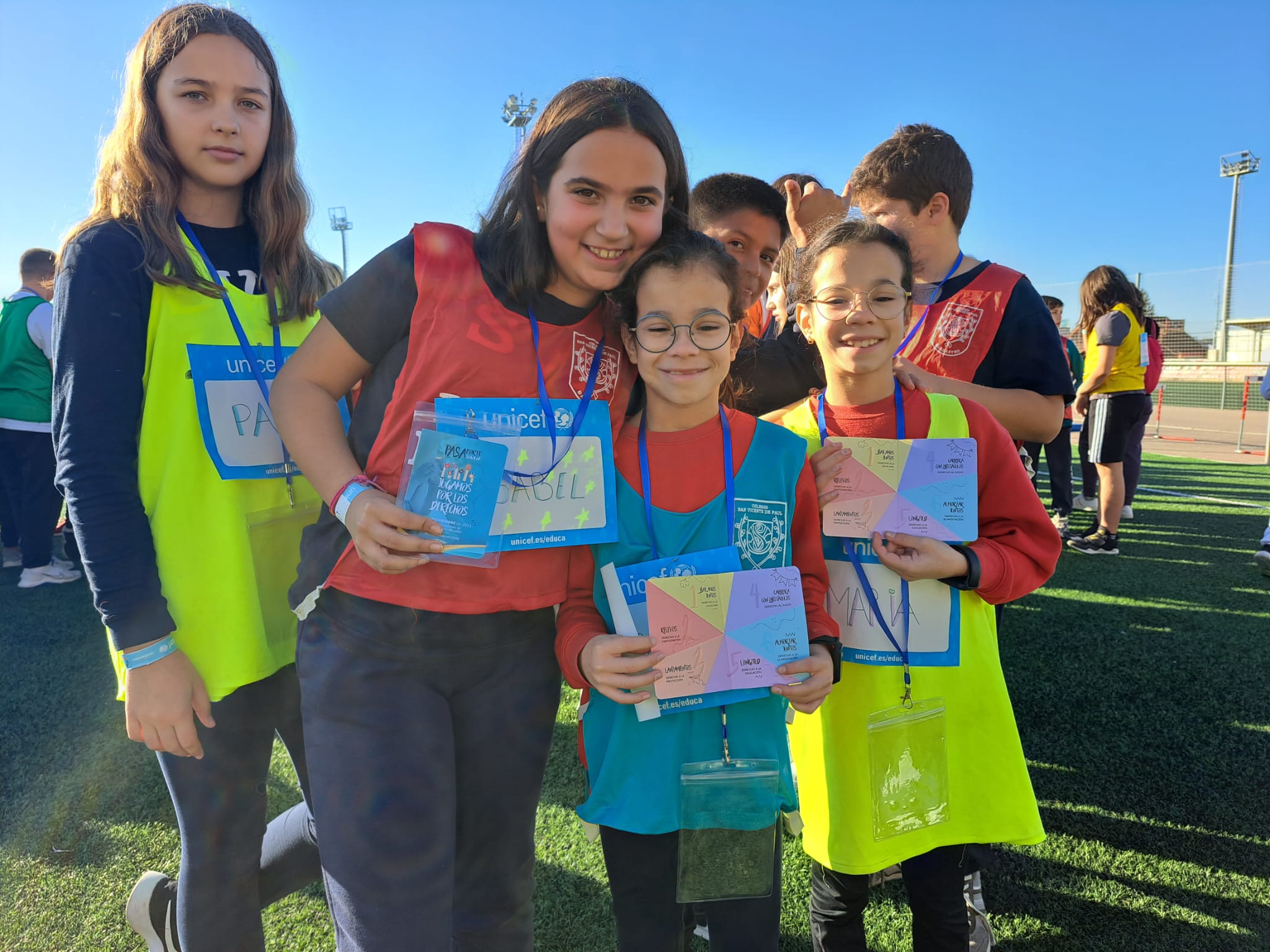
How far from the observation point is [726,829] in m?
1.39

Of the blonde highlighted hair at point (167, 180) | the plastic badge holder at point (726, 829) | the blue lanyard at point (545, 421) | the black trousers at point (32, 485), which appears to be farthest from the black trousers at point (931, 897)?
the black trousers at point (32, 485)

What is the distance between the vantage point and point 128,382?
55.0 inches

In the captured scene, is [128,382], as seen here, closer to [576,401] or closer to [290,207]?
[290,207]

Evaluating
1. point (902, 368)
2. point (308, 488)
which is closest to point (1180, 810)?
point (902, 368)

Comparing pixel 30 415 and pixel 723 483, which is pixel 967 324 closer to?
pixel 723 483

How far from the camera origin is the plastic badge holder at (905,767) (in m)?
1.56

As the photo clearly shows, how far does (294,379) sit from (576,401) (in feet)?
1.77

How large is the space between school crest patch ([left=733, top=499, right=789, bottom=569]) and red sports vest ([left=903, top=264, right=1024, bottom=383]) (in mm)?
886

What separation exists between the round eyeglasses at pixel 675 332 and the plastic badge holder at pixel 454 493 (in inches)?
15.1

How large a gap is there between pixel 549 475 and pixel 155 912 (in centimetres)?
179

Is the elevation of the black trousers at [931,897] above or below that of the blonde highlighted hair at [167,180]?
below

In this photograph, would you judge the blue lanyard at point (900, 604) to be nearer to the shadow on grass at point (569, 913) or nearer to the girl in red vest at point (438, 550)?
the girl in red vest at point (438, 550)

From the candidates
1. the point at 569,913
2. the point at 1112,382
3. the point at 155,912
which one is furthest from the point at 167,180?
the point at 1112,382

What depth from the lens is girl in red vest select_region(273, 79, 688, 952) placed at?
1.30 metres
